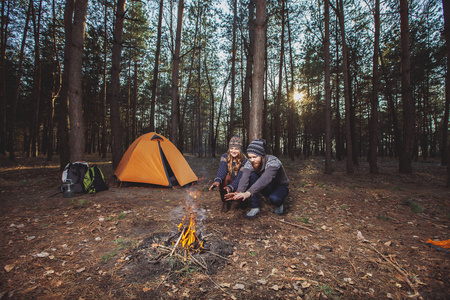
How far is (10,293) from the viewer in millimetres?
1860

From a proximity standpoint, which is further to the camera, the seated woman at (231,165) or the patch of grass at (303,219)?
the seated woman at (231,165)

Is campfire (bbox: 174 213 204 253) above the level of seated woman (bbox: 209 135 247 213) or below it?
below

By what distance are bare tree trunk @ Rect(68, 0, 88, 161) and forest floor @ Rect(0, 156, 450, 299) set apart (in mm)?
2062

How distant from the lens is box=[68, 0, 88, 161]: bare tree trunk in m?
5.93

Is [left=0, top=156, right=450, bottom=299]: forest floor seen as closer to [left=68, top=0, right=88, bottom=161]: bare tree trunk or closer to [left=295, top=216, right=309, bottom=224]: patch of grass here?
[left=295, top=216, right=309, bottom=224]: patch of grass

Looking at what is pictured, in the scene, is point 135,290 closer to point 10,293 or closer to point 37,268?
point 10,293

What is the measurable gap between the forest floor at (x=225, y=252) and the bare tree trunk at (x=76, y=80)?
2.06m

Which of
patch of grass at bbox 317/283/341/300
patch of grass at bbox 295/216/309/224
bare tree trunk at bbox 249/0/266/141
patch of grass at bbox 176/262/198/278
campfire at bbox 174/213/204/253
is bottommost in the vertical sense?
patch of grass at bbox 317/283/341/300

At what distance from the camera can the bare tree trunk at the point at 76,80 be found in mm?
5930

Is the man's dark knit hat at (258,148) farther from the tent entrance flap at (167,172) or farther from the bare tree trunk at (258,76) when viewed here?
the tent entrance flap at (167,172)

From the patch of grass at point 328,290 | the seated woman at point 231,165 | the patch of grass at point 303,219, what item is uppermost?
the seated woman at point 231,165

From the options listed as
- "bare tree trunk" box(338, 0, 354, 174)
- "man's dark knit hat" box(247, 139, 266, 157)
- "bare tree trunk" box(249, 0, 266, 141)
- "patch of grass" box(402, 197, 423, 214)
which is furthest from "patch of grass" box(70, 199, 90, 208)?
"bare tree trunk" box(338, 0, 354, 174)

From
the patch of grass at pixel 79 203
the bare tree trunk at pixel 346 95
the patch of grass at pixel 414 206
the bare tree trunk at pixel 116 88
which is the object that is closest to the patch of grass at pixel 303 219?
the patch of grass at pixel 414 206

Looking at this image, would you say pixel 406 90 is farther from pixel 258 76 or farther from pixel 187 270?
pixel 187 270
